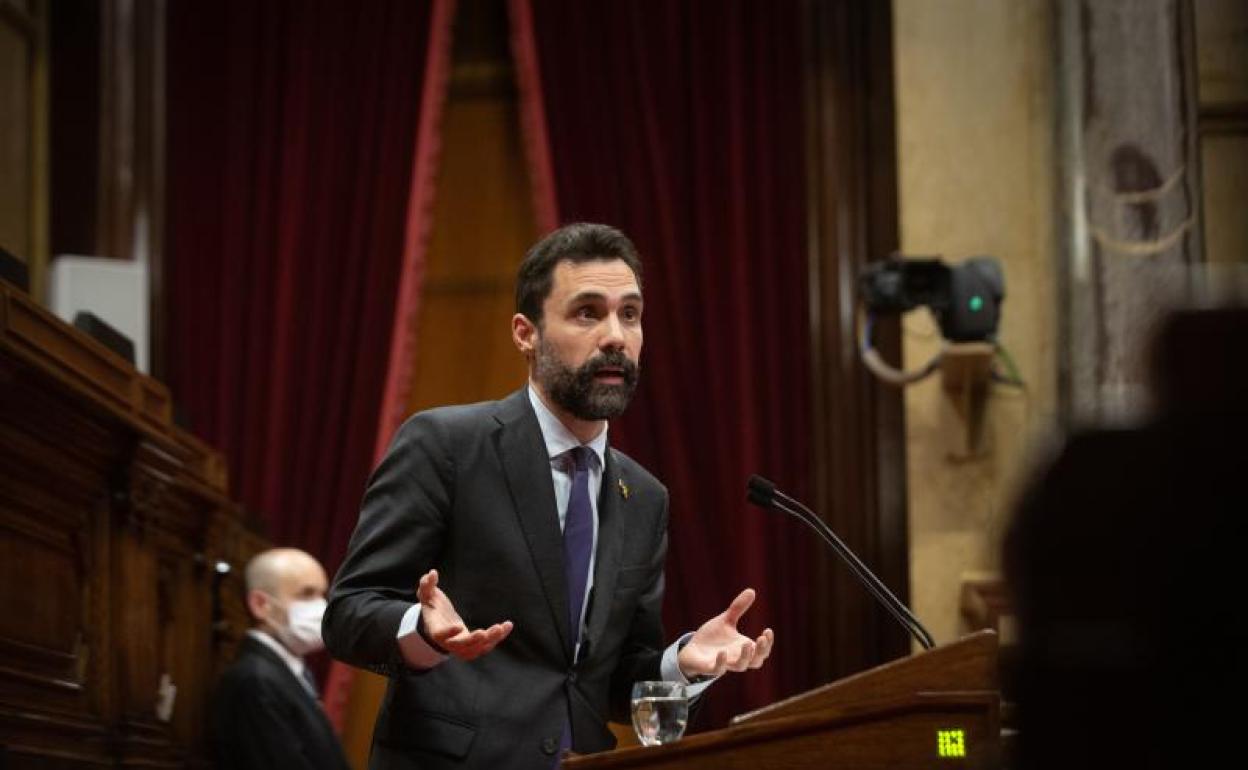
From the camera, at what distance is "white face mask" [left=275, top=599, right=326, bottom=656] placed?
18.9 ft

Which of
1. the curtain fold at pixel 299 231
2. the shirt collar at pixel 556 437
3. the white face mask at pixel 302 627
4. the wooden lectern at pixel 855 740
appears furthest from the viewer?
the curtain fold at pixel 299 231

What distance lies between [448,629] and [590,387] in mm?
683

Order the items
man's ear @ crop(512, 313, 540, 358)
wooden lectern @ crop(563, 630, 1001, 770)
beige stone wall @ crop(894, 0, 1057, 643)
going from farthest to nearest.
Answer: beige stone wall @ crop(894, 0, 1057, 643)
man's ear @ crop(512, 313, 540, 358)
wooden lectern @ crop(563, 630, 1001, 770)

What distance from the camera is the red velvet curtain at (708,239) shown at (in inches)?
257

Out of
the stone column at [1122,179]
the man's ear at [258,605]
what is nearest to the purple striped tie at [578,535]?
the man's ear at [258,605]

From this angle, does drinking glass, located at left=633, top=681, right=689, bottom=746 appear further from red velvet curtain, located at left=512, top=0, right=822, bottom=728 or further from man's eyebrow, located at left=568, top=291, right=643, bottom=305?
red velvet curtain, located at left=512, top=0, right=822, bottom=728

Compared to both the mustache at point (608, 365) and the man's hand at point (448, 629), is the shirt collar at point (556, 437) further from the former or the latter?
the man's hand at point (448, 629)

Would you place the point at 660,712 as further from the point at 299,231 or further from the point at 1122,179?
the point at 299,231

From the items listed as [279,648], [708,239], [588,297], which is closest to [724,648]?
[588,297]

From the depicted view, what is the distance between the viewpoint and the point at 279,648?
5.69 meters

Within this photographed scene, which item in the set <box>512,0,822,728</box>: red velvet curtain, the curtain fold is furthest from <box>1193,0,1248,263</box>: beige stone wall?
the curtain fold

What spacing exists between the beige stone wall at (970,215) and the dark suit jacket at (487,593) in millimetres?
3399

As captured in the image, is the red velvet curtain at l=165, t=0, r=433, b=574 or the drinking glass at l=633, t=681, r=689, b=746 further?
the red velvet curtain at l=165, t=0, r=433, b=574

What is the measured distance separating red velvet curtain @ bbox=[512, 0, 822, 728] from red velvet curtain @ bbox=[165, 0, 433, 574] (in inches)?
24.5
